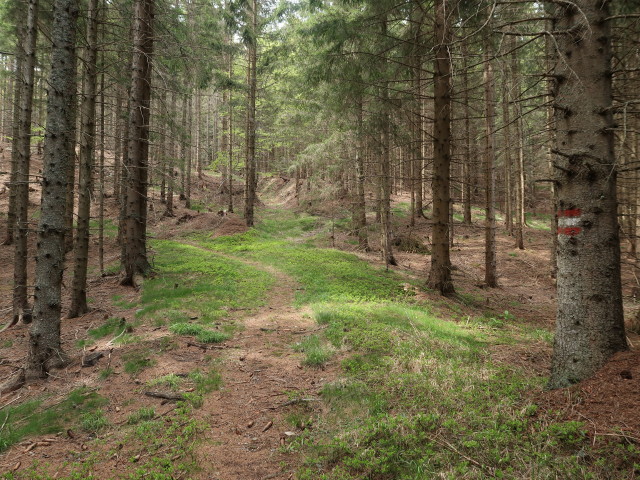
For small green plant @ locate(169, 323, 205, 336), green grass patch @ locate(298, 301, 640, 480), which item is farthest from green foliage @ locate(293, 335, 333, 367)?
small green plant @ locate(169, 323, 205, 336)

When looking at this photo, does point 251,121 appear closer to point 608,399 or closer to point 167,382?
point 167,382

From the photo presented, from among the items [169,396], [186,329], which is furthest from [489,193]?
[169,396]

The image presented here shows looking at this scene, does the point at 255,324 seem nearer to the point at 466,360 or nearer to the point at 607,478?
the point at 466,360

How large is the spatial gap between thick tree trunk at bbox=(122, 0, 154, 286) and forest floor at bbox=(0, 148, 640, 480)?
1094 mm

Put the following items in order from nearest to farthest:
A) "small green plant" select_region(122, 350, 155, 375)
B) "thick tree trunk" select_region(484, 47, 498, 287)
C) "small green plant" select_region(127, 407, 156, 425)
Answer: "small green plant" select_region(127, 407, 156, 425) → "small green plant" select_region(122, 350, 155, 375) → "thick tree trunk" select_region(484, 47, 498, 287)

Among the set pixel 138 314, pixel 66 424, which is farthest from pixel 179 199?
pixel 66 424

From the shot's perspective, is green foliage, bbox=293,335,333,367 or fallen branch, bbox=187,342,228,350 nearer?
green foliage, bbox=293,335,333,367

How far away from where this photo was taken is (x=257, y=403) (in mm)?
4496

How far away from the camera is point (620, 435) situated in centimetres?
266

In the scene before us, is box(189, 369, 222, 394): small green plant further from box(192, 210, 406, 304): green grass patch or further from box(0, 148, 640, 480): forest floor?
box(192, 210, 406, 304): green grass patch

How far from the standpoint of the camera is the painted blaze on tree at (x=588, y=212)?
3.45 m

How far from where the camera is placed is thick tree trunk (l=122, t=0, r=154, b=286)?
1014cm

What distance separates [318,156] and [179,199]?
1547cm

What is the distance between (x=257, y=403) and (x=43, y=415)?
265 centimetres
